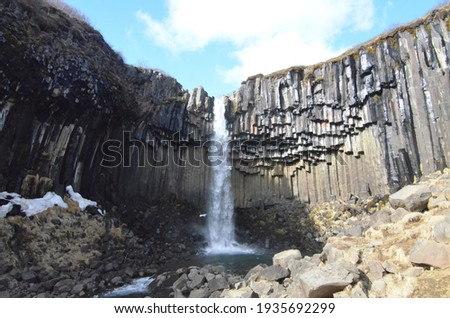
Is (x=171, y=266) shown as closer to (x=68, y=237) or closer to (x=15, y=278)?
(x=68, y=237)

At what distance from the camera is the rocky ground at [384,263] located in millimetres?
4879

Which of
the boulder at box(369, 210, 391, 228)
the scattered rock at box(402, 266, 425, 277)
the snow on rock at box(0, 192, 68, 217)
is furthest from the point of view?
the snow on rock at box(0, 192, 68, 217)

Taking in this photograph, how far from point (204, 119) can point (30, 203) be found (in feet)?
46.8

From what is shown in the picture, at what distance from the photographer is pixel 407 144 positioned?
62.8ft

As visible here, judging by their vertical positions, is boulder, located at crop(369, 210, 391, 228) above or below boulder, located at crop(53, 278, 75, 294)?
above

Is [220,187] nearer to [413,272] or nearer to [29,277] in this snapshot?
[29,277]

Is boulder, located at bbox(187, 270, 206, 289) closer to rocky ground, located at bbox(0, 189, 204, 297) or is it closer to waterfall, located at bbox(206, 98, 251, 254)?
rocky ground, located at bbox(0, 189, 204, 297)

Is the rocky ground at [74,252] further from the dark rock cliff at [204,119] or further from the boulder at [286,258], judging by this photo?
the boulder at [286,258]

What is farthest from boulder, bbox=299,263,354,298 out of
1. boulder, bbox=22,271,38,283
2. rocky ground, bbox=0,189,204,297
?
boulder, bbox=22,271,38,283

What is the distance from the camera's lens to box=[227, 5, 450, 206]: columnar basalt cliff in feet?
59.3

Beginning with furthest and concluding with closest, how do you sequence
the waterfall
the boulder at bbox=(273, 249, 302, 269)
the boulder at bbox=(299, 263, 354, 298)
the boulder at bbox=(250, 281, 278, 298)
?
the waterfall
the boulder at bbox=(273, 249, 302, 269)
the boulder at bbox=(250, 281, 278, 298)
the boulder at bbox=(299, 263, 354, 298)

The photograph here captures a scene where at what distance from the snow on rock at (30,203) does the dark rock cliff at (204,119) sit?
2.26 ft

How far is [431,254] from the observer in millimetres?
4945
